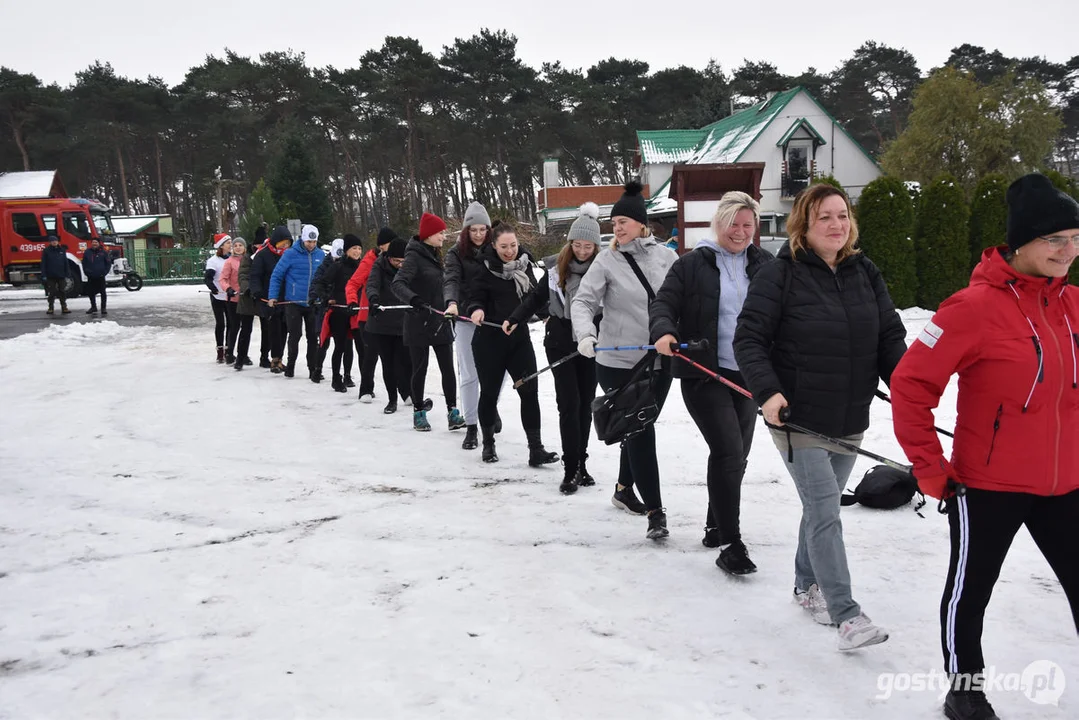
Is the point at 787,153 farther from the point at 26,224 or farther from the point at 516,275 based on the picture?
the point at 516,275

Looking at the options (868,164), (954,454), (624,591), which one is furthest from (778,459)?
(868,164)

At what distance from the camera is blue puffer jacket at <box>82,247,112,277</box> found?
2115 centimetres

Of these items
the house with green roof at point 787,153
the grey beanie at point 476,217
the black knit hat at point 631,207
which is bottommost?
the black knit hat at point 631,207

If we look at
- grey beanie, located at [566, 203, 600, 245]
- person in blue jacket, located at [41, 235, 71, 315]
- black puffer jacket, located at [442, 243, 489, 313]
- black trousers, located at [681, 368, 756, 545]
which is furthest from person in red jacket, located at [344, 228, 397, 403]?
person in blue jacket, located at [41, 235, 71, 315]

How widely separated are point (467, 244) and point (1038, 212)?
4969 mm

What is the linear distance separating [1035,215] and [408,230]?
3551 centimetres

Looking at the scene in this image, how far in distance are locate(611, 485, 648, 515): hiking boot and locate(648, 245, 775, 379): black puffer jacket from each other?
1368 mm

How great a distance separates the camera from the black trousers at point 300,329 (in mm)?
11539

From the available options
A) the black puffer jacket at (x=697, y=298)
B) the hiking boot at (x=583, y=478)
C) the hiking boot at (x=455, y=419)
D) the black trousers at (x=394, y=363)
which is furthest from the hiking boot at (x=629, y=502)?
the black trousers at (x=394, y=363)

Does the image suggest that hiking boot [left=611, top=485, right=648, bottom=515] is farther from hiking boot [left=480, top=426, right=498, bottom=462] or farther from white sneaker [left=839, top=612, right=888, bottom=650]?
white sneaker [left=839, top=612, right=888, bottom=650]

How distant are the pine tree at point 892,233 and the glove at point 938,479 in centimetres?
1368

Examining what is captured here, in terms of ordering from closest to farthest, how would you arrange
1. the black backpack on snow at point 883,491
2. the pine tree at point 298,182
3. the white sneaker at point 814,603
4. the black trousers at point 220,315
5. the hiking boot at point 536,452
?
the white sneaker at point 814,603 → the black backpack on snow at point 883,491 → the hiking boot at point 536,452 → the black trousers at point 220,315 → the pine tree at point 298,182

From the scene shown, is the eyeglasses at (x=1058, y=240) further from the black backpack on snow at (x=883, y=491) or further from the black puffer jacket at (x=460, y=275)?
the black puffer jacket at (x=460, y=275)

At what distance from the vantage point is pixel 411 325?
326 inches
